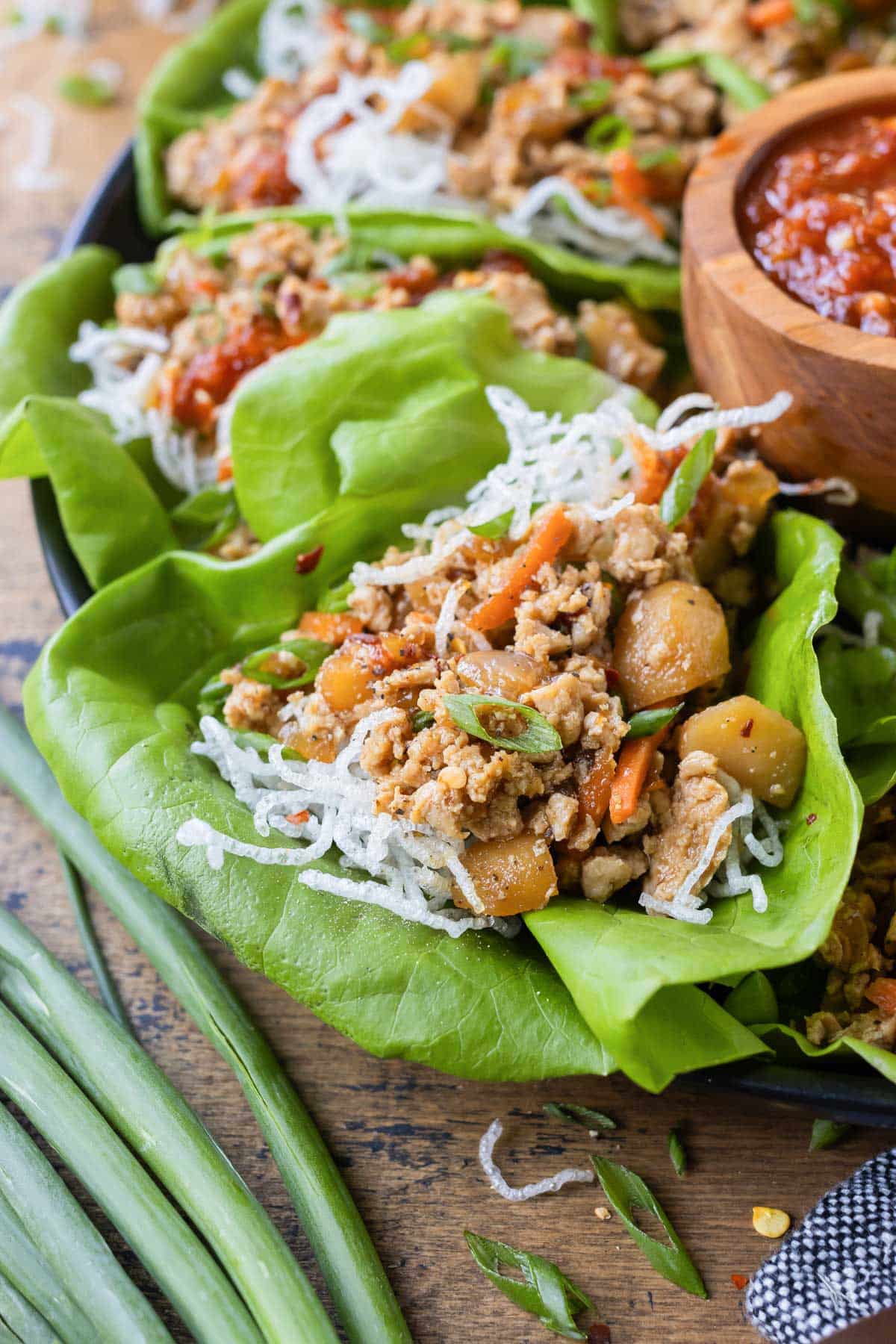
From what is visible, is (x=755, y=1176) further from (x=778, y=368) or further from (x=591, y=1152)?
(x=778, y=368)

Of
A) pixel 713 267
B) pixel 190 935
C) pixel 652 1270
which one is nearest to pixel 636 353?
pixel 713 267

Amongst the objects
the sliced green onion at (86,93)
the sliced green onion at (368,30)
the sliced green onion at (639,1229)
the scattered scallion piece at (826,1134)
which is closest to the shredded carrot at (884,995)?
the scattered scallion piece at (826,1134)

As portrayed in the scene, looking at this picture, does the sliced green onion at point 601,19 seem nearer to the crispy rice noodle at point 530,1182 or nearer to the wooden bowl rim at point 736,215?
the wooden bowl rim at point 736,215

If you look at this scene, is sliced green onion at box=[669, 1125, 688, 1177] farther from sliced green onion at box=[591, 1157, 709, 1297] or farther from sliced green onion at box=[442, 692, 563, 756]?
sliced green onion at box=[442, 692, 563, 756]

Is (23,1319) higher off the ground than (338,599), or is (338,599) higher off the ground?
(338,599)

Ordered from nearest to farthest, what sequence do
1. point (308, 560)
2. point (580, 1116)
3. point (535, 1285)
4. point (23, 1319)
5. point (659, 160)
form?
point (23, 1319)
point (535, 1285)
point (580, 1116)
point (308, 560)
point (659, 160)

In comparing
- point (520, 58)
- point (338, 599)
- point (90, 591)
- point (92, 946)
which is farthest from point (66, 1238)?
point (520, 58)

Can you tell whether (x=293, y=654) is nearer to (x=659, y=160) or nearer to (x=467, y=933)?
(x=467, y=933)

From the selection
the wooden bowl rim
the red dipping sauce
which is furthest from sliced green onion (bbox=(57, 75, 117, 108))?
the red dipping sauce
